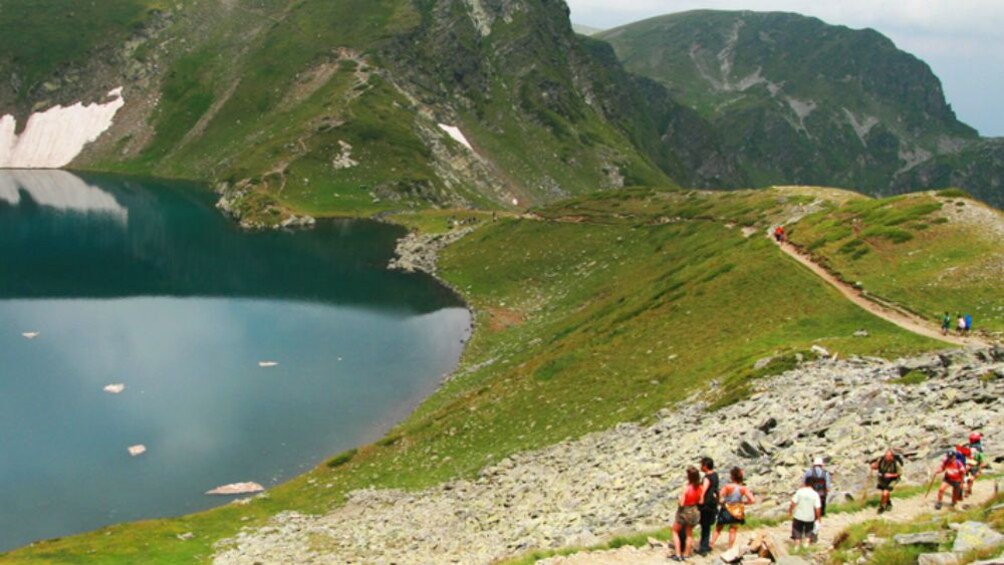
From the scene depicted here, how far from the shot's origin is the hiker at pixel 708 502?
77.5 ft

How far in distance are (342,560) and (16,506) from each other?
28.6 m

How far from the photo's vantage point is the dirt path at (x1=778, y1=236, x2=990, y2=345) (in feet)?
162

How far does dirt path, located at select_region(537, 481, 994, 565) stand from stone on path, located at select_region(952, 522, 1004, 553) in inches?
179

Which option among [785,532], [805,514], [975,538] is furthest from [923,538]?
[785,532]

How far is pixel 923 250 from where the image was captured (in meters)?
67.5

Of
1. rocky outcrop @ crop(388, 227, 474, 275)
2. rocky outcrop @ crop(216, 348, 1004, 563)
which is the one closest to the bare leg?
rocky outcrop @ crop(216, 348, 1004, 563)

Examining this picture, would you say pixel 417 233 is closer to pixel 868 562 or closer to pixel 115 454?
pixel 115 454

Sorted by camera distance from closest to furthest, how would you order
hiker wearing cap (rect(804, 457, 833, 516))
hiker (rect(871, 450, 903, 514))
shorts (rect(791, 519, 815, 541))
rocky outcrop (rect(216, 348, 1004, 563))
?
1. shorts (rect(791, 519, 815, 541))
2. hiker wearing cap (rect(804, 457, 833, 516))
3. hiker (rect(871, 450, 903, 514))
4. rocky outcrop (rect(216, 348, 1004, 563))

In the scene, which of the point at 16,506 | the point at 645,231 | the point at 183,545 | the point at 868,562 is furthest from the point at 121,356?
the point at 868,562

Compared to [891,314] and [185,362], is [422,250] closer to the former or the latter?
[185,362]

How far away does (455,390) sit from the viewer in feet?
254

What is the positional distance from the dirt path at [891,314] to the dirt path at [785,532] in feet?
84.3

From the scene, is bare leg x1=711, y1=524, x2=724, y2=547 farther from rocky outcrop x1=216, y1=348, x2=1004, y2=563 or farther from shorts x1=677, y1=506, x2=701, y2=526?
rocky outcrop x1=216, y1=348, x2=1004, y2=563

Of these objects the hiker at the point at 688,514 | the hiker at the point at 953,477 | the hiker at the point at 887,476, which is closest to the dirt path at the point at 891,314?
the hiker at the point at 953,477
